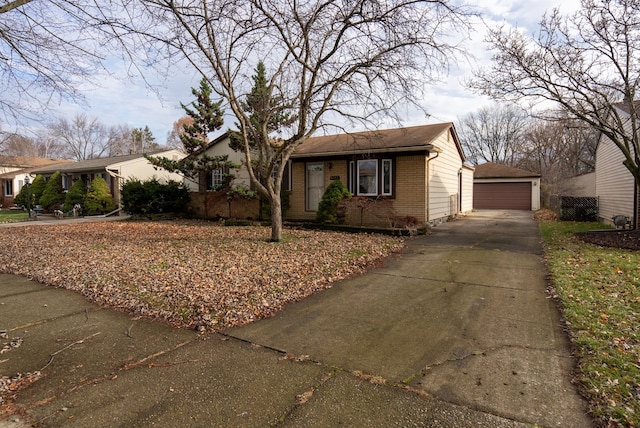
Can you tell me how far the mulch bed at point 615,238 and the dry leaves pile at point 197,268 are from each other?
507 cm

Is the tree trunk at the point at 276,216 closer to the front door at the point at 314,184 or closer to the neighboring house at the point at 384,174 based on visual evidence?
the neighboring house at the point at 384,174

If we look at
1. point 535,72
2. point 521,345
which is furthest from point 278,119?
point 521,345

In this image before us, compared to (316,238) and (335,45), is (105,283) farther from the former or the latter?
A: (335,45)

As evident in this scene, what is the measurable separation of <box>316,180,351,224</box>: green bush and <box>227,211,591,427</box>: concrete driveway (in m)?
5.95

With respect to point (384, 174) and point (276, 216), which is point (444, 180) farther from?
point (276, 216)

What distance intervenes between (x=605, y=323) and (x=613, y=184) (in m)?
12.9

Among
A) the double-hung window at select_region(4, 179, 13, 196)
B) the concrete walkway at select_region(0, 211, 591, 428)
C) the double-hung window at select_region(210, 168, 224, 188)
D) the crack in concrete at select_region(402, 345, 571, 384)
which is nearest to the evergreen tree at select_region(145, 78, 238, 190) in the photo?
the double-hung window at select_region(210, 168, 224, 188)

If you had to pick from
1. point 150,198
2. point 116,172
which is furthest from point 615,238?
point 116,172

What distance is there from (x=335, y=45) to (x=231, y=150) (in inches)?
414

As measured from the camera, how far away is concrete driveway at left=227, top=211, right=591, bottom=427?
2.67 meters

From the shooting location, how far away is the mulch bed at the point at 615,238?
862 centimetres

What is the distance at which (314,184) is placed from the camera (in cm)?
1482

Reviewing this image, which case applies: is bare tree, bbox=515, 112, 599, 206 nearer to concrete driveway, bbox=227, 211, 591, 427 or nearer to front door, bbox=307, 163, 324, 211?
front door, bbox=307, 163, 324, 211

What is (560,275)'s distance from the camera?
5965 mm
